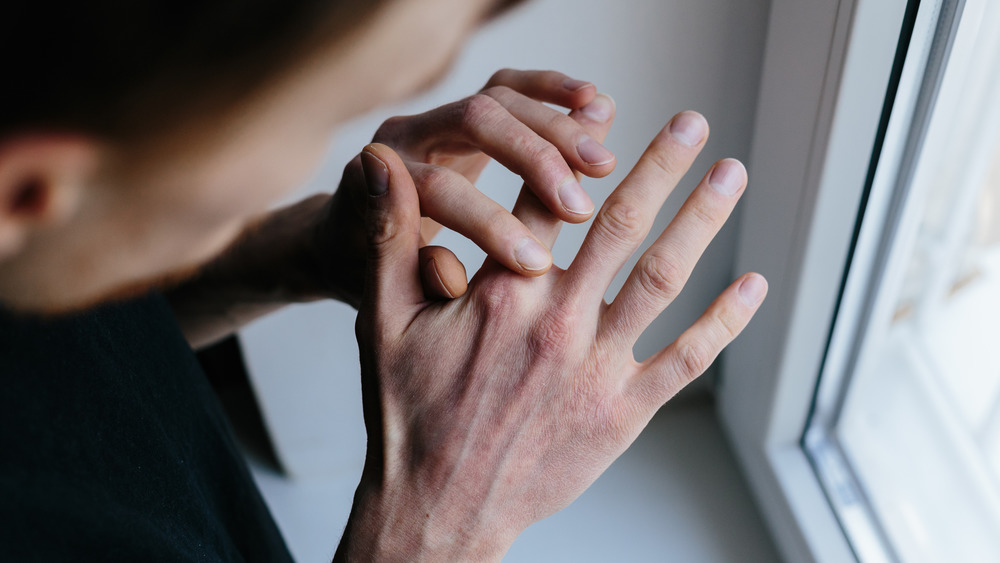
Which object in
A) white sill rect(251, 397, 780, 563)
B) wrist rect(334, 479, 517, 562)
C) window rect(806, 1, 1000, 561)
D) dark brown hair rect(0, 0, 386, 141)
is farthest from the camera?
white sill rect(251, 397, 780, 563)

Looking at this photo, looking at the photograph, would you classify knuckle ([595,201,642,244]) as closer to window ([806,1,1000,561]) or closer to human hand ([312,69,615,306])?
human hand ([312,69,615,306])

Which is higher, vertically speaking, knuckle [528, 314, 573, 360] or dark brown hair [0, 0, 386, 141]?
dark brown hair [0, 0, 386, 141]

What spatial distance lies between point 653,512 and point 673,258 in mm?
510

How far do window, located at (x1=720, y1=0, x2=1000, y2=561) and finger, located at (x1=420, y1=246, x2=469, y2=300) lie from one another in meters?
0.32

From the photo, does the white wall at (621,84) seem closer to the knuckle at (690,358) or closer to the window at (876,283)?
the window at (876,283)

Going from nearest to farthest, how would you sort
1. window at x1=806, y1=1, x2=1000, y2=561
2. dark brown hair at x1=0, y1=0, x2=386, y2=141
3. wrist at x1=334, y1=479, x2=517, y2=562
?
dark brown hair at x1=0, y1=0, x2=386, y2=141, wrist at x1=334, y1=479, x2=517, y2=562, window at x1=806, y1=1, x2=1000, y2=561

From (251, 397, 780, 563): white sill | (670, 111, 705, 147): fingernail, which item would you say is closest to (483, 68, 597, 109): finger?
(670, 111, 705, 147): fingernail

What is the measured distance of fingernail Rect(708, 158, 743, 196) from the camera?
44 cm

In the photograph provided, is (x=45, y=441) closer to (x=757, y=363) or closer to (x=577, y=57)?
(x=577, y=57)

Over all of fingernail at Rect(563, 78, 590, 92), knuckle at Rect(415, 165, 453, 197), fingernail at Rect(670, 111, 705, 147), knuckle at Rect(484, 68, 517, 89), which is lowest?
fingernail at Rect(670, 111, 705, 147)

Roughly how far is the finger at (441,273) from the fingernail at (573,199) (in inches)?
3.1

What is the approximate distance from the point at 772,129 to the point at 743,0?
11 centimetres

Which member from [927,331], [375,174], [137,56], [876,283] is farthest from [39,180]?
[927,331]

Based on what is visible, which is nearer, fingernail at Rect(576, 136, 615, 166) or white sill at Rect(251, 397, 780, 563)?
fingernail at Rect(576, 136, 615, 166)
